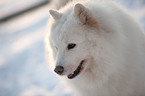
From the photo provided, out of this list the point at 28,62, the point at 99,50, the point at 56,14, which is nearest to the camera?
the point at 99,50

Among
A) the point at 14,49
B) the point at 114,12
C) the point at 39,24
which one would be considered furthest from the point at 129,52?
the point at 39,24

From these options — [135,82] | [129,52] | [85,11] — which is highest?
[85,11]

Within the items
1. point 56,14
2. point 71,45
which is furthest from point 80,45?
point 56,14

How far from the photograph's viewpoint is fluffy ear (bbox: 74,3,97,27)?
235cm

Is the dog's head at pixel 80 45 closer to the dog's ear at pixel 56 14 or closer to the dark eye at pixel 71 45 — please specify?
the dark eye at pixel 71 45

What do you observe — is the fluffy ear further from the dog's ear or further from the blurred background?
the blurred background

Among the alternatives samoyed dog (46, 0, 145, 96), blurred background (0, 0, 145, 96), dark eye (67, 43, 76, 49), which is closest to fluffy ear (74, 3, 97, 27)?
samoyed dog (46, 0, 145, 96)

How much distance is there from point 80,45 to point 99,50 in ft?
0.95

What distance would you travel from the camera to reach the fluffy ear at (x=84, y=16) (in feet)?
7.72

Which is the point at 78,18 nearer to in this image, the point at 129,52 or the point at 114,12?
the point at 114,12

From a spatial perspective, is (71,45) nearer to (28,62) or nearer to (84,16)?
(84,16)

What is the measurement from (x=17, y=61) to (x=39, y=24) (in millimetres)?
3613

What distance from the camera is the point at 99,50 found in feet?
7.99

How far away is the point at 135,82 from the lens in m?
2.65
